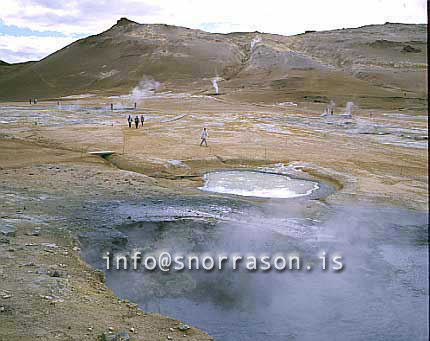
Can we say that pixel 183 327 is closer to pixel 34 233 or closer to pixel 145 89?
pixel 34 233

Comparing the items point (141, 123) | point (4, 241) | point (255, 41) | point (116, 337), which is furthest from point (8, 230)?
point (255, 41)

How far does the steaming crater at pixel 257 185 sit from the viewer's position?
51.3 feet

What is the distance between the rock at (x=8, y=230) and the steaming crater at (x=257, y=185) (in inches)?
266

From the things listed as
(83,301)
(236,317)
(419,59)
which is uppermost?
(419,59)

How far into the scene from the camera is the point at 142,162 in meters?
19.7

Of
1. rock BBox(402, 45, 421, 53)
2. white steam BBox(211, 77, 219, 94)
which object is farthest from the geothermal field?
rock BBox(402, 45, 421, 53)

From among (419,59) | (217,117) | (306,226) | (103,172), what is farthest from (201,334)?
(419,59)

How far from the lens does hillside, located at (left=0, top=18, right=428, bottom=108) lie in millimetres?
70062

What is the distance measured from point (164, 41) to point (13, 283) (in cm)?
10635

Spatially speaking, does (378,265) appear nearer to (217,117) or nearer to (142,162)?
(142,162)

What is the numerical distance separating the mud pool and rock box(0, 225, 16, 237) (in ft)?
4.52

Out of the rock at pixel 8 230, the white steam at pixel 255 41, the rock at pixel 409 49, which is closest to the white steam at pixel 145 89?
the white steam at pixel 255 41

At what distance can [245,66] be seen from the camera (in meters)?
94.9

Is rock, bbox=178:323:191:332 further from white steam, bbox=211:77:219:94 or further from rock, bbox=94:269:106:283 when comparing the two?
white steam, bbox=211:77:219:94
